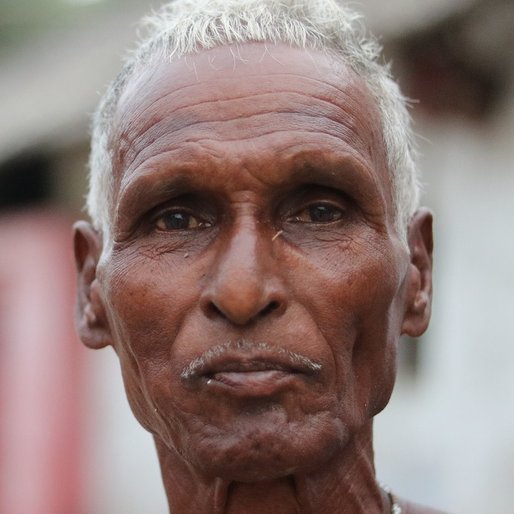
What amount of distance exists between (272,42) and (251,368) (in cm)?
89

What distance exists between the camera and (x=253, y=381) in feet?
7.83

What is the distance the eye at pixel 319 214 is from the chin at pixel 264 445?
19.4 inches

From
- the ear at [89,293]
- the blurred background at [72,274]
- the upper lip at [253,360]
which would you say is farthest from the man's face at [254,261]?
the blurred background at [72,274]

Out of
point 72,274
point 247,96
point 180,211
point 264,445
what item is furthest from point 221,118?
point 72,274

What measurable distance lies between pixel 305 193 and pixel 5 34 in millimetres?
8524

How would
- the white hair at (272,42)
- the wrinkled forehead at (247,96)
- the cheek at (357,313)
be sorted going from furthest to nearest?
1. the white hair at (272,42)
2. the wrinkled forehead at (247,96)
3. the cheek at (357,313)

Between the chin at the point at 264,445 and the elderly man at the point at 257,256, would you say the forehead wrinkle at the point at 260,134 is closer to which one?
the elderly man at the point at 257,256

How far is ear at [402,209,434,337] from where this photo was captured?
9.72 feet

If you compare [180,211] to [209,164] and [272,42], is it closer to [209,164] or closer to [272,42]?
[209,164]

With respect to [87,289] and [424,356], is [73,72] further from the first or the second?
[87,289]

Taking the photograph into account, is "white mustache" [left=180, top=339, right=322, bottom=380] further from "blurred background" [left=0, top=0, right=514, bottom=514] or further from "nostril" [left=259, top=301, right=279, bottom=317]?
"blurred background" [left=0, top=0, right=514, bottom=514]

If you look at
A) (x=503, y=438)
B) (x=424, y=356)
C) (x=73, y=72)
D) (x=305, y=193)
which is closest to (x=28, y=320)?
(x=73, y=72)

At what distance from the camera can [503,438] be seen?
25.3 feet

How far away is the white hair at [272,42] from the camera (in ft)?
9.05
